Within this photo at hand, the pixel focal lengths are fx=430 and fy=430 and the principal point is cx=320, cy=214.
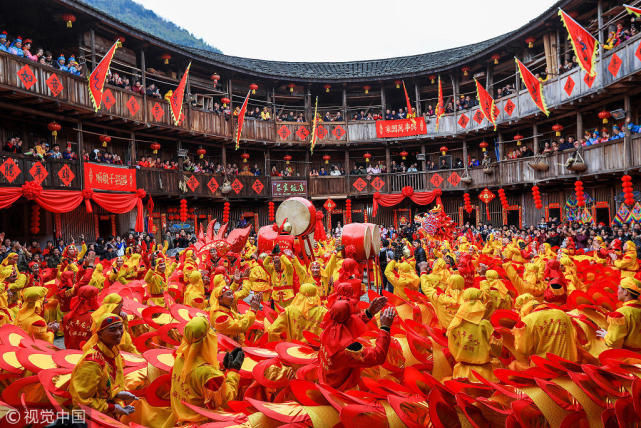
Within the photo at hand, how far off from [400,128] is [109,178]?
52.7ft

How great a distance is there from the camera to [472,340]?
14.1 ft

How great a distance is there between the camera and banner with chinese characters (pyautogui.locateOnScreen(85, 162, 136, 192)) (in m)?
16.4

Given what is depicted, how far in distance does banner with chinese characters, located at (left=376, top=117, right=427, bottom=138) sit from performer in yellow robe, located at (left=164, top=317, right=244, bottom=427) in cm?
2343

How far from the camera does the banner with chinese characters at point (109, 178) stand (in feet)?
53.9

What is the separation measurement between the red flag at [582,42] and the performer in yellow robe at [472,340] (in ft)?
43.9

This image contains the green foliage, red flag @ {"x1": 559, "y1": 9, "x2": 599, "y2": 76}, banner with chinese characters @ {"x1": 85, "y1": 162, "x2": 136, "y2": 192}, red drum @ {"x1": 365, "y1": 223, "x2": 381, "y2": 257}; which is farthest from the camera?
the green foliage

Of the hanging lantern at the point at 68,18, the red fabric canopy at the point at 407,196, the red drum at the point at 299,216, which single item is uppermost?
the hanging lantern at the point at 68,18

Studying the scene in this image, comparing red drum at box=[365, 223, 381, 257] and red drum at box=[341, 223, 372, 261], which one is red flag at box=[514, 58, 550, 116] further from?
red drum at box=[341, 223, 372, 261]

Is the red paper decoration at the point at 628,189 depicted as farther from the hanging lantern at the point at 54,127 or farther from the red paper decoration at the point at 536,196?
the hanging lantern at the point at 54,127

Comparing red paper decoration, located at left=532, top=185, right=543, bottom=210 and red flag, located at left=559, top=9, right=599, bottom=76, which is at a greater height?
red flag, located at left=559, top=9, right=599, bottom=76

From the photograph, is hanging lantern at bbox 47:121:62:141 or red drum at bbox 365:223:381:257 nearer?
red drum at bbox 365:223:381:257

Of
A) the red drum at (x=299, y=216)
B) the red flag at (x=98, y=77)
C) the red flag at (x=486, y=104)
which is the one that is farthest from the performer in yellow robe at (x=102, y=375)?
the red flag at (x=486, y=104)

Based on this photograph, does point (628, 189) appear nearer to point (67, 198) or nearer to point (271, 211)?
point (271, 211)

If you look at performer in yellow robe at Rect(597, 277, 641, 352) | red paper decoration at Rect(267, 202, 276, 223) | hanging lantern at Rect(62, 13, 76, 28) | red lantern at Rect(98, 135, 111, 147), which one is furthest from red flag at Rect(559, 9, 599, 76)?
red lantern at Rect(98, 135, 111, 147)
